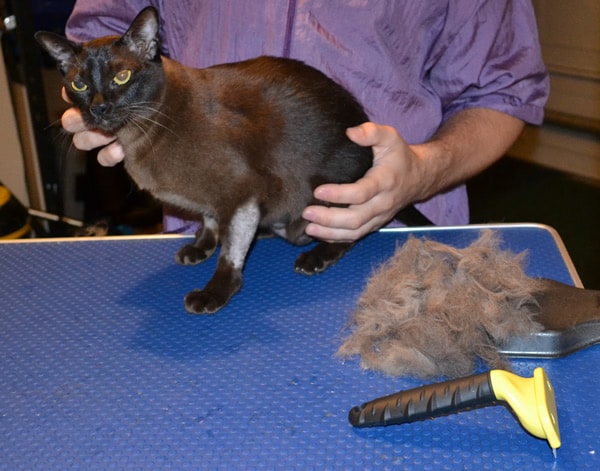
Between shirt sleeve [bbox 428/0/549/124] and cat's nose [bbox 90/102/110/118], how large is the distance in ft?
1.91

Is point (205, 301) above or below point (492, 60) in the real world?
below

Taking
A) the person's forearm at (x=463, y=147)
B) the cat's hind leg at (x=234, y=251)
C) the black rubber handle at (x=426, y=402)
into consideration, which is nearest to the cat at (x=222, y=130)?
the cat's hind leg at (x=234, y=251)

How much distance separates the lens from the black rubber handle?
0.72 metres

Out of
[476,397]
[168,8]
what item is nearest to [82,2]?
[168,8]

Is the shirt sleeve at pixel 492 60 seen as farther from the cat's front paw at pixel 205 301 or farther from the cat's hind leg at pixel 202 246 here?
the cat's front paw at pixel 205 301

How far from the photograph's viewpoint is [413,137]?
1.30m

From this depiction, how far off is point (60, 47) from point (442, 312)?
0.63 metres

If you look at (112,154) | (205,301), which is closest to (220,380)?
(205,301)

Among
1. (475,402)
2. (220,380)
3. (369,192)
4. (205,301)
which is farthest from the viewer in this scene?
(369,192)

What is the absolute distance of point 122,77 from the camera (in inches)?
39.8

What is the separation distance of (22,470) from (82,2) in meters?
0.90

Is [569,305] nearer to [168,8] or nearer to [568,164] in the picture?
[168,8]

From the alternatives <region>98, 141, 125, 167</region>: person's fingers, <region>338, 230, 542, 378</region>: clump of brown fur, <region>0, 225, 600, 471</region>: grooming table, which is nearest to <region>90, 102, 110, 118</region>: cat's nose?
<region>98, 141, 125, 167</region>: person's fingers

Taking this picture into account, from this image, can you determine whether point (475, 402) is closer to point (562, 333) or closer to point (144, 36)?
point (562, 333)
